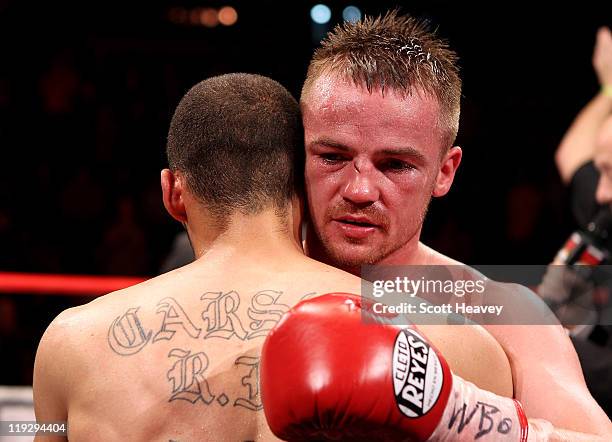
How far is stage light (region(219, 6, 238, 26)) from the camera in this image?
480 cm

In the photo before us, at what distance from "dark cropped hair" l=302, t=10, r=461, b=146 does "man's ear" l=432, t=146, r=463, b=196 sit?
1.7 inches

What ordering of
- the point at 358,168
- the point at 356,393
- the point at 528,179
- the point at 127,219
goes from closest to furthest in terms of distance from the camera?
1. the point at 356,393
2. the point at 358,168
3. the point at 127,219
4. the point at 528,179

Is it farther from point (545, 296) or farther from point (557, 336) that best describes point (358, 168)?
point (545, 296)

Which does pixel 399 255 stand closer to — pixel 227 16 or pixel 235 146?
pixel 235 146

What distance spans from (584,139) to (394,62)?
76.5 inches

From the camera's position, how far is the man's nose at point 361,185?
1453 millimetres

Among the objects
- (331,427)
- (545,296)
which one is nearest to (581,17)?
(545,296)

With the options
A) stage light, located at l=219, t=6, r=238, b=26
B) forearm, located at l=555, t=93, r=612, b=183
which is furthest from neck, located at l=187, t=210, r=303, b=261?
stage light, located at l=219, t=6, r=238, b=26

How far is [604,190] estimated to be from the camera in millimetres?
2818

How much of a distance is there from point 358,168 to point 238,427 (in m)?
0.52

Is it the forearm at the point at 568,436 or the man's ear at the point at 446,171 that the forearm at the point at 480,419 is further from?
the man's ear at the point at 446,171

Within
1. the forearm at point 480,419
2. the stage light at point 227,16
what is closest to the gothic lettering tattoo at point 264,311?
the forearm at point 480,419

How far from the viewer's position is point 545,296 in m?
2.63

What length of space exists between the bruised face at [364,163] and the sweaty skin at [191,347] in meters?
0.22
